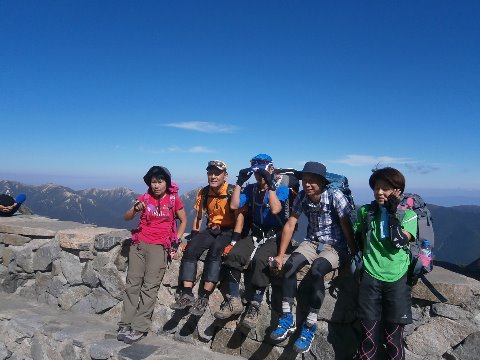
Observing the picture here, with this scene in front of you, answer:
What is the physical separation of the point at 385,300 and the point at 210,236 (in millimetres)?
2531

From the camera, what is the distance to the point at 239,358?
4.50 meters

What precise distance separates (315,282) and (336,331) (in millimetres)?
825

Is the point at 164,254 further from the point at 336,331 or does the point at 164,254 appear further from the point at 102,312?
the point at 336,331

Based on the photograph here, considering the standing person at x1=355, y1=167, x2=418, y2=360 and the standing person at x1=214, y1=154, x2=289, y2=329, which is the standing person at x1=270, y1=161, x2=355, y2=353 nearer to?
the standing person at x1=214, y1=154, x2=289, y2=329

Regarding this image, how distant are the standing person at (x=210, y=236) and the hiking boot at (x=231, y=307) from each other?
325 mm

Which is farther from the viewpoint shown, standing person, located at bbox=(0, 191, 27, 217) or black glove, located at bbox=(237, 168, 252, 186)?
standing person, located at bbox=(0, 191, 27, 217)

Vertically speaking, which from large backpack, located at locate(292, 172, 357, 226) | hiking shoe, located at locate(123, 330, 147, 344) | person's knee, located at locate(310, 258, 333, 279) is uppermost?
large backpack, located at locate(292, 172, 357, 226)

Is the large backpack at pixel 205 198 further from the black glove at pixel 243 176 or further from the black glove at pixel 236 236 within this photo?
the black glove at pixel 236 236

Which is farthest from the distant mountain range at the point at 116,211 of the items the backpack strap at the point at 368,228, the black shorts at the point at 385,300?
the black shorts at the point at 385,300

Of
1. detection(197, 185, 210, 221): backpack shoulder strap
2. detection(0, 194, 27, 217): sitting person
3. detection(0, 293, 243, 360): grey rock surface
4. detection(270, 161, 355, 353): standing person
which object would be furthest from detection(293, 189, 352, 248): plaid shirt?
detection(0, 194, 27, 217): sitting person

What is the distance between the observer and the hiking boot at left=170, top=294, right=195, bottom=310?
454 centimetres

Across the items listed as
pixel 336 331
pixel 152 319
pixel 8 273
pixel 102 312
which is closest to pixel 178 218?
pixel 152 319

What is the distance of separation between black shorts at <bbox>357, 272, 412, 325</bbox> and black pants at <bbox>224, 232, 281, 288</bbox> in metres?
1.20

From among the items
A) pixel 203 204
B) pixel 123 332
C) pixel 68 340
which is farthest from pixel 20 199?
pixel 203 204
